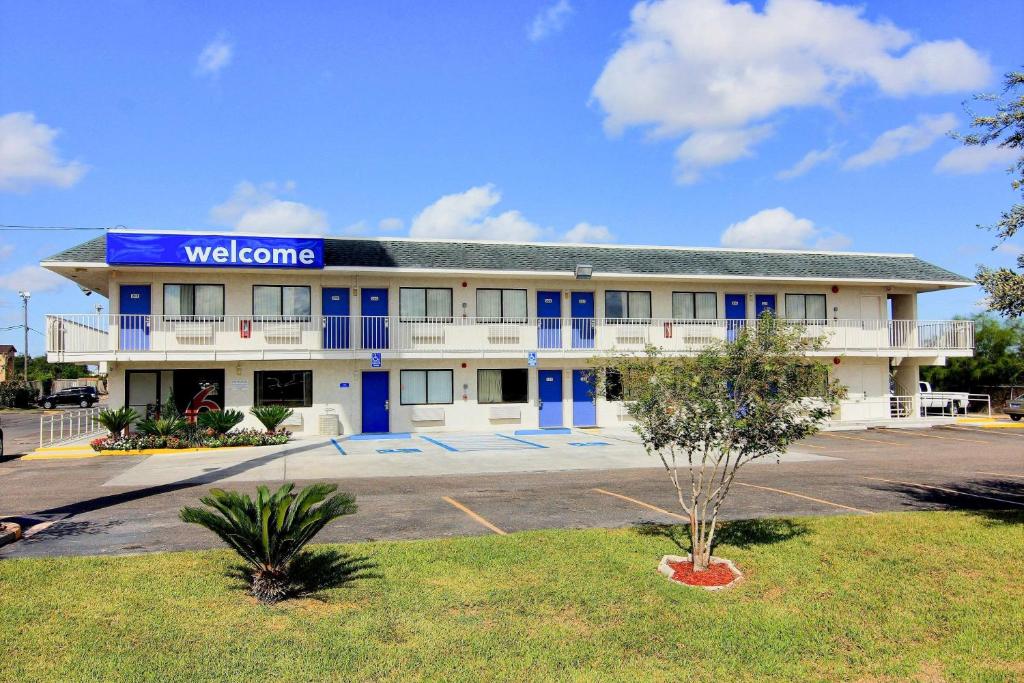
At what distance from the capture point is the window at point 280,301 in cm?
2612

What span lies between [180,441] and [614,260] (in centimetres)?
1717

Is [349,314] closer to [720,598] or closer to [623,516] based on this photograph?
[623,516]

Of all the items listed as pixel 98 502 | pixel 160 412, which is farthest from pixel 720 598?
pixel 160 412

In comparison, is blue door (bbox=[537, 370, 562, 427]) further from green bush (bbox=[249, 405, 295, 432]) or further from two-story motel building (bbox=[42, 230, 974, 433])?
green bush (bbox=[249, 405, 295, 432])

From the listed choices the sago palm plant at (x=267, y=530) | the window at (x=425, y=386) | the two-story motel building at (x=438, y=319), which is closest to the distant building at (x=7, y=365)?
the two-story motel building at (x=438, y=319)

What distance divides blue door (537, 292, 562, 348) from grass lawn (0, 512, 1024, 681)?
61.4 feet

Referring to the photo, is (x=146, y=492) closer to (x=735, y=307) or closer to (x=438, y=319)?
(x=438, y=319)

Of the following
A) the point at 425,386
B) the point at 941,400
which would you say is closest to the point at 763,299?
the point at 941,400

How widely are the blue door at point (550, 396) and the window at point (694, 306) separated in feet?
18.7

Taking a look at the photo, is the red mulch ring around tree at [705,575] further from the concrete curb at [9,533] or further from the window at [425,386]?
the window at [425,386]

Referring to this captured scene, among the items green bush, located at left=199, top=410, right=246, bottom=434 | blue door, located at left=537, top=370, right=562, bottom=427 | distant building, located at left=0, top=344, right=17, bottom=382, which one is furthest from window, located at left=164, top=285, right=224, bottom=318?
distant building, located at left=0, top=344, right=17, bottom=382

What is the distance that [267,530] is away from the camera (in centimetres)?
767

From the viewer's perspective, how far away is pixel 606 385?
400 inches

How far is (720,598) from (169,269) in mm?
22573
